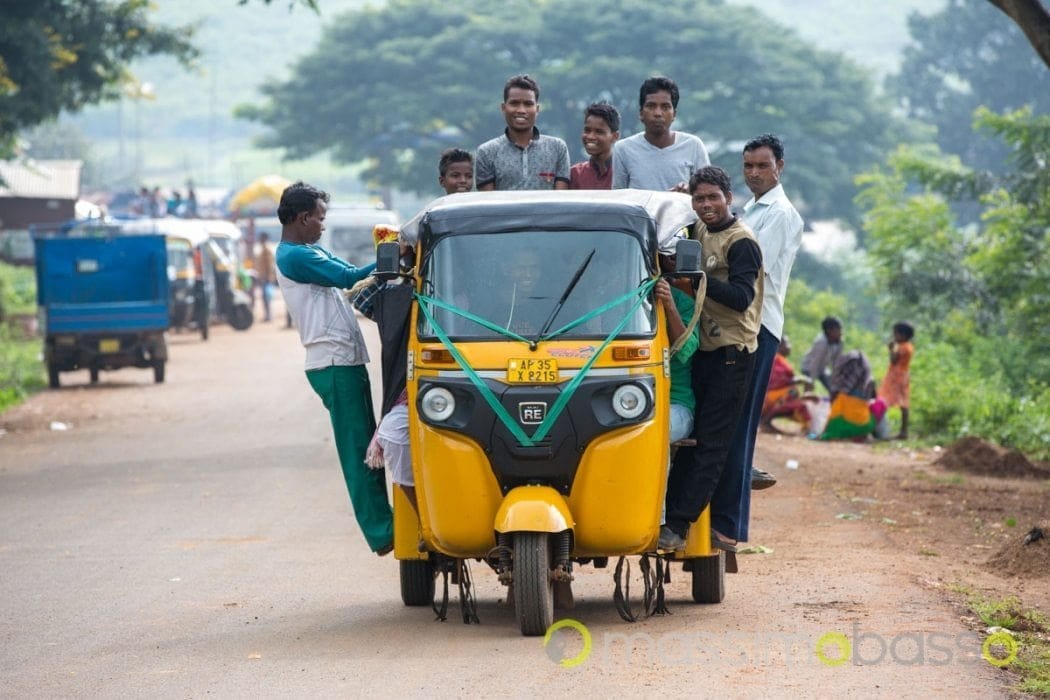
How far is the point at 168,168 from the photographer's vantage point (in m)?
148

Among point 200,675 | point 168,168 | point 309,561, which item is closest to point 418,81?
point 309,561

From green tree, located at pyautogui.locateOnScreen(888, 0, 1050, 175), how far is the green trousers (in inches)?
2232

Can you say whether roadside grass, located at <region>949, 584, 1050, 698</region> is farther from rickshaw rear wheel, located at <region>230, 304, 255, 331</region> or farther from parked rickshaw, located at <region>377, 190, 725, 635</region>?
rickshaw rear wheel, located at <region>230, 304, 255, 331</region>

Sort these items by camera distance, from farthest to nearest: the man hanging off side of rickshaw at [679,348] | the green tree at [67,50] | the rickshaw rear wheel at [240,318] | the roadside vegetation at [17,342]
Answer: the rickshaw rear wheel at [240,318] < the green tree at [67,50] < the roadside vegetation at [17,342] < the man hanging off side of rickshaw at [679,348]

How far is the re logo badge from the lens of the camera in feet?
24.2

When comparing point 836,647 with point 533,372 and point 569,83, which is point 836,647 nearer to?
point 533,372

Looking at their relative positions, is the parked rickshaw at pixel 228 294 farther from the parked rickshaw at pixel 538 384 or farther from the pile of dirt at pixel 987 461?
the parked rickshaw at pixel 538 384

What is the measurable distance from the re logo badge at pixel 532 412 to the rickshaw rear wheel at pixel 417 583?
4.77 feet

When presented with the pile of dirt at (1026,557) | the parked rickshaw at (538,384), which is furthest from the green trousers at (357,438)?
the pile of dirt at (1026,557)

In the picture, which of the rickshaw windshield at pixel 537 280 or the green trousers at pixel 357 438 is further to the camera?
the green trousers at pixel 357 438

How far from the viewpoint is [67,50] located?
99.3ft

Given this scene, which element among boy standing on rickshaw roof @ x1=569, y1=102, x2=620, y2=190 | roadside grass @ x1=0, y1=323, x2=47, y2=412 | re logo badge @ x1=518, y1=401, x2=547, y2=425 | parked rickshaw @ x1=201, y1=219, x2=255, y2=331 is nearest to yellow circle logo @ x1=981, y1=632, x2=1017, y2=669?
re logo badge @ x1=518, y1=401, x2=547, y2=425

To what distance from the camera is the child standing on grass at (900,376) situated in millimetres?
18719

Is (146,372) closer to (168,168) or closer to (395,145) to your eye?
(395,145)
